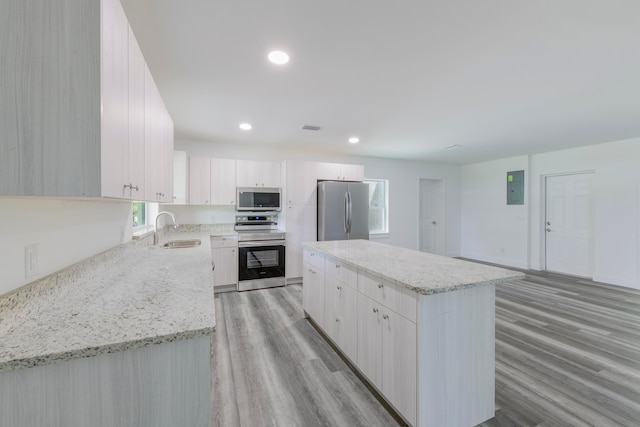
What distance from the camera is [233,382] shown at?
78.1 inches

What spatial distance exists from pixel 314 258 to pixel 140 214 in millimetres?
2315

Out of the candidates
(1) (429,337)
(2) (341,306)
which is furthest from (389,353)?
(2) (341,306)

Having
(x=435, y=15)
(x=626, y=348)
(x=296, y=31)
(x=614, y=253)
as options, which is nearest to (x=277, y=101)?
(x=296, y=31)

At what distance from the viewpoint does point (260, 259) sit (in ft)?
13.7

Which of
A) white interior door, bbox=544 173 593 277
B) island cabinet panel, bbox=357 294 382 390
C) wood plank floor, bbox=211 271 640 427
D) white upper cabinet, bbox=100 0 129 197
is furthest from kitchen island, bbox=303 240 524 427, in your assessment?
white interior door, bbox=544 173 593 277

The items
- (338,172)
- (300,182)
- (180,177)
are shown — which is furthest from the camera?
(338,172)

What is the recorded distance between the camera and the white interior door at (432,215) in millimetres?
6625

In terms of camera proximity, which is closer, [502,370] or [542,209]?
[502,370]

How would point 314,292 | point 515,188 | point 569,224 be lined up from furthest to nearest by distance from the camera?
point 515,188 → point 569,224 → point 314,292

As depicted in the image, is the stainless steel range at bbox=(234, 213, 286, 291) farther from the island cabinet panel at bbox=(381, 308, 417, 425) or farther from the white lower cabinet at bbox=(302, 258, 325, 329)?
the island cabinet panel at bbox=(381, 308, 417, 425)

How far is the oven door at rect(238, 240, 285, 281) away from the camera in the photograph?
13.3ft

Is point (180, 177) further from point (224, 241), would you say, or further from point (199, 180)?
point (224, 241)

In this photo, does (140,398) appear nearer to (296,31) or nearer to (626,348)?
(296,31)

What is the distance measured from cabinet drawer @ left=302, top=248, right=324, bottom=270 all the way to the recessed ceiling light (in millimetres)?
1692
